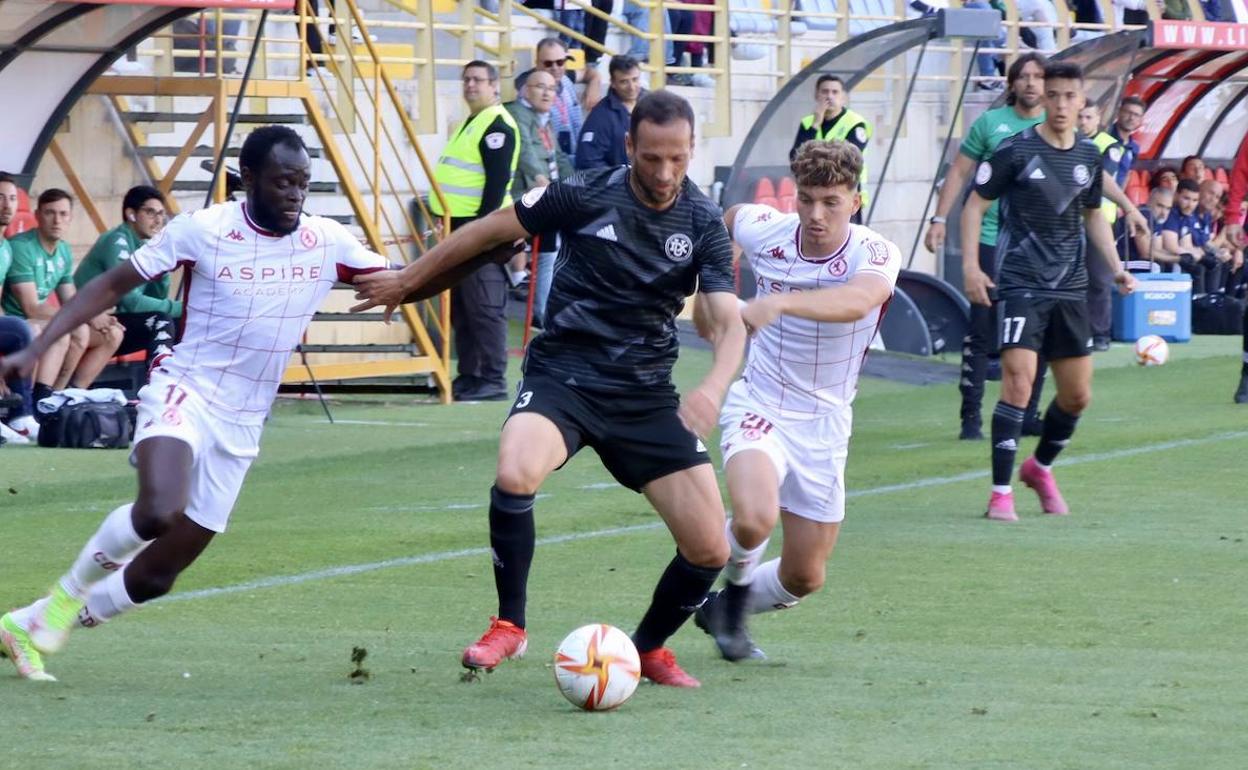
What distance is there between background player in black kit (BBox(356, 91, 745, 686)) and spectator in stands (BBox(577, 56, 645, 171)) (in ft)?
35.6

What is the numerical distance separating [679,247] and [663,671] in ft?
4.18

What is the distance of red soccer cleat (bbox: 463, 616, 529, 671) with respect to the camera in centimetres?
646

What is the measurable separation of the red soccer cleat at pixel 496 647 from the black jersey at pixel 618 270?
75 centimetres

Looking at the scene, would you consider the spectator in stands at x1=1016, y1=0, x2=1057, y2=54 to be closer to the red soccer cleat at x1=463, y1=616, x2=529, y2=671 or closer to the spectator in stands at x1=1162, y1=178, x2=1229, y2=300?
the spectator in stands at x1=1162, y1=178, x2=1229, y2=300

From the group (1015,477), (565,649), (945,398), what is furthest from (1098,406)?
(565,649)

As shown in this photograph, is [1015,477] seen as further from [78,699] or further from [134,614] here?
[78,699]

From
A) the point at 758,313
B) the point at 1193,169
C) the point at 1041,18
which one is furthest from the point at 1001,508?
the point at 1041,18

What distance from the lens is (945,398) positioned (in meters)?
16.6

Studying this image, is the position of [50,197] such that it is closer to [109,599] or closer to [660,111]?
[109,599]

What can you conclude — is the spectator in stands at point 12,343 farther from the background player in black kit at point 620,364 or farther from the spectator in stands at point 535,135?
the background player in black kit at point 620,364

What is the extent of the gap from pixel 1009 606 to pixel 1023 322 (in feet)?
8.73

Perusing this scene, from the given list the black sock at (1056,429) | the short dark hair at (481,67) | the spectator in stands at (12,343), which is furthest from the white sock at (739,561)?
the short dark hair at (481,67)

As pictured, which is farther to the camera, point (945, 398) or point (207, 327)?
point (945, 398)

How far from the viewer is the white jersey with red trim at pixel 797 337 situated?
7.40 metres
